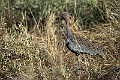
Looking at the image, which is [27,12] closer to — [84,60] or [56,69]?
[84,60]

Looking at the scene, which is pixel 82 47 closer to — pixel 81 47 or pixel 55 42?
pixel 81 47

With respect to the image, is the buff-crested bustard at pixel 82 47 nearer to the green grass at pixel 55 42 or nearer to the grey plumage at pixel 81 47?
the grey plumage at pixel 81 47

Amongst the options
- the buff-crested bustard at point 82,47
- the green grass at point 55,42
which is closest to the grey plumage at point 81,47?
the buff-crested bustard at point 82,47

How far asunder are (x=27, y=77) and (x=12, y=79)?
0.26 metres

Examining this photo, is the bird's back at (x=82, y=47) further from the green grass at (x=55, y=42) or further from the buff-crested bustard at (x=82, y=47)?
the green grass at (x=55, y=42)

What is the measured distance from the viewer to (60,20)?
348 inches

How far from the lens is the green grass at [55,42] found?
579 cm

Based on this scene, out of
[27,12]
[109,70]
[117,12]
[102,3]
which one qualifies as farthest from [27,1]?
[109,70]

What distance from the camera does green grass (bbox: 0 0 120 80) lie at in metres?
5.79

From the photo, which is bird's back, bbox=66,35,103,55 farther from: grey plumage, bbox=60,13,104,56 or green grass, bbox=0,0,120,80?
green grass, bbox=0,0,120,80

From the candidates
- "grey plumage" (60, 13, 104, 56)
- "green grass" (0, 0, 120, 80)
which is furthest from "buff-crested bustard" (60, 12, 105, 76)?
"green grass" (0, 0, 120, 80)

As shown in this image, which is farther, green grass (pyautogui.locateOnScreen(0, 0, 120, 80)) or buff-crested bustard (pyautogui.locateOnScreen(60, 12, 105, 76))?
buff-crested bustard (pyautogui.locateOnScreen(60, 12, 105, 76))

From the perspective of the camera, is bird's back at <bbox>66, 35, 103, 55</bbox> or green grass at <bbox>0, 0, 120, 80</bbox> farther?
bird's back at <bbox>66, 35, 103, 55</bbox>

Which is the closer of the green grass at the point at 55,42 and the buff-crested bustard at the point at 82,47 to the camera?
the green grass at the point at 55,42
